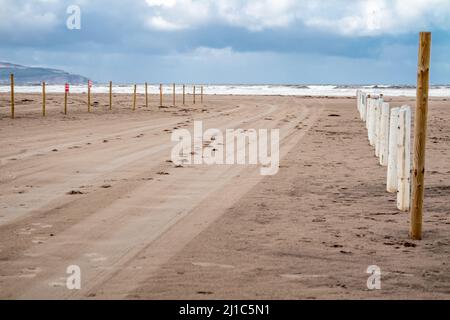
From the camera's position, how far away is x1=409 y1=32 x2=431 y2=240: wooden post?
639 cm

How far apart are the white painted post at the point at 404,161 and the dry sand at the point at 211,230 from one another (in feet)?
0.65

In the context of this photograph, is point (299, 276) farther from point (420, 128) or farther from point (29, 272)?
point (29, 272)

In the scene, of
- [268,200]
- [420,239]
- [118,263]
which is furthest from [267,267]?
[268,200]

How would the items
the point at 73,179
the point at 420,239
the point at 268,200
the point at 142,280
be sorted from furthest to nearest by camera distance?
the point at 73,179
the point at 268,200
the point at 420,239
the point at 142,280

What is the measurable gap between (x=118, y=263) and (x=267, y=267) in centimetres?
135

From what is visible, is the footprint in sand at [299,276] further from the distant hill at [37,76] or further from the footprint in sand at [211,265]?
→ the distant hill at [37,76]

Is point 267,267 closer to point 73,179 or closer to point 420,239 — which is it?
point 420,239

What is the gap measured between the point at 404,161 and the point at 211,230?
2.71 m

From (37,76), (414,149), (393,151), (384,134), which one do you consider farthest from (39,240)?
(37,76)

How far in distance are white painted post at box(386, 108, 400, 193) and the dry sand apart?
0.73 ft

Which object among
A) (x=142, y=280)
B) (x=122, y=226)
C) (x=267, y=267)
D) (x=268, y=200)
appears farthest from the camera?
(x=268, y=200)

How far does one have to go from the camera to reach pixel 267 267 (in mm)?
5785

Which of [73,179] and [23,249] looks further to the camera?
[73,179]

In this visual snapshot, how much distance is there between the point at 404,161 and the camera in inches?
320
